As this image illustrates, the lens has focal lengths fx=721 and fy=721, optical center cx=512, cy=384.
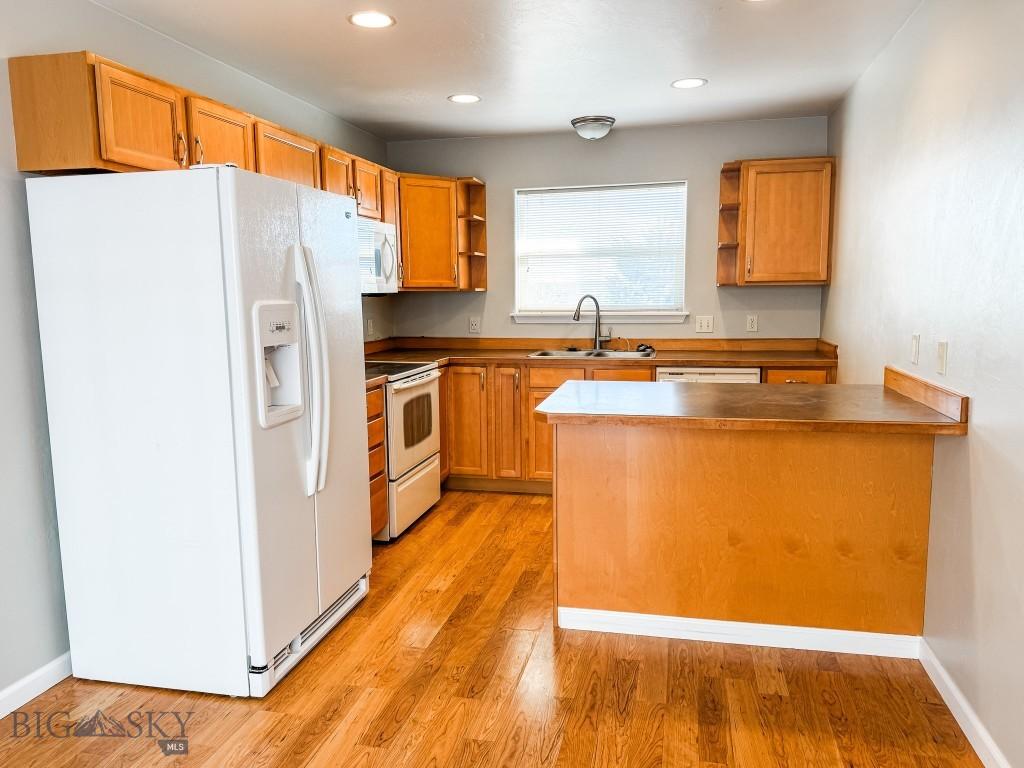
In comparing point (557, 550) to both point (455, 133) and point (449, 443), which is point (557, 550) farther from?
point (455, 133)

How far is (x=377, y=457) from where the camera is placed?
3582 mm

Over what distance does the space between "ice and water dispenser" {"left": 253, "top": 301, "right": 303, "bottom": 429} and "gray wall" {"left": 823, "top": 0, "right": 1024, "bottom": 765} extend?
2080mm

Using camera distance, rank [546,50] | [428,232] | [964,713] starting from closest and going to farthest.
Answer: [964,713] < [546,50] < [428,232]

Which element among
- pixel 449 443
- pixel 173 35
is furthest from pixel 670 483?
pixel 173 35

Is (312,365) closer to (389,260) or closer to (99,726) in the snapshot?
(99,726)

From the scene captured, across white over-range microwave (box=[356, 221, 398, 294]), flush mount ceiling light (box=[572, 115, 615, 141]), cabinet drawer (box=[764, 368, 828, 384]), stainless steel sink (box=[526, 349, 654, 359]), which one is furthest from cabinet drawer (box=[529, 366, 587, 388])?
flush mount ceiling light (box=[572, 115, 615, 141])

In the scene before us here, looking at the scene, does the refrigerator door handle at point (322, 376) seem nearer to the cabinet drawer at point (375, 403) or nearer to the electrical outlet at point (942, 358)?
the cabinet drawer at point (375, 403)

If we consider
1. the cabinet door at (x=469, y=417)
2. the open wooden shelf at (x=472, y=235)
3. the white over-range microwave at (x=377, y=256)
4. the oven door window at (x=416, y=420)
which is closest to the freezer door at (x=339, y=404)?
the oven door window at (x=416, y=420)

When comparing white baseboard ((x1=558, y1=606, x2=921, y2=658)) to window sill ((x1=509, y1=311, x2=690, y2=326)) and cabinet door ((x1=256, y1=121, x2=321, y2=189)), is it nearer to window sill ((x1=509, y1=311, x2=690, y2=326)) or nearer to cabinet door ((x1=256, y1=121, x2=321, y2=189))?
cabinet door ((x1=256, y1=121, x2=321, y2=189))

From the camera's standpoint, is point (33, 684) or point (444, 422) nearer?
point (33, 684)

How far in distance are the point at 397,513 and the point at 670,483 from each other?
1676 mm

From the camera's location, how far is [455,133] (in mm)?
4852

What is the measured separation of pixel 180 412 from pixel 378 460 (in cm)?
145

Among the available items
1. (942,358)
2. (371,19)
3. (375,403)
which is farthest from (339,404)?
(942,358)
